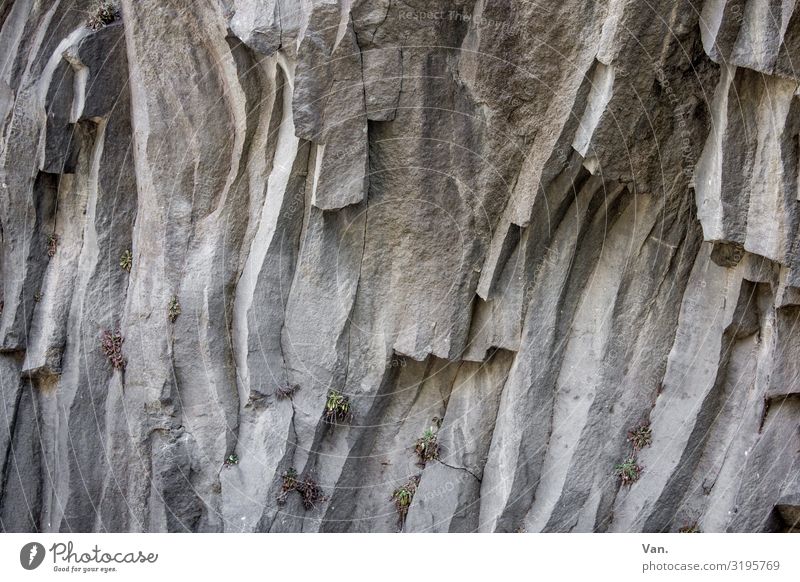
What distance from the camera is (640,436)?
11.9 meters

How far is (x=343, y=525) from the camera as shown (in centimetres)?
1232

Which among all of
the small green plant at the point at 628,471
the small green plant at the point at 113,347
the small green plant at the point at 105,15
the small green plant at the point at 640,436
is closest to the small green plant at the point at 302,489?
the small green plant at the point at 113,347

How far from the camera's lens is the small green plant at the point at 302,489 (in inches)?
468

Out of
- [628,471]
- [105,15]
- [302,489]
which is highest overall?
[105,15]

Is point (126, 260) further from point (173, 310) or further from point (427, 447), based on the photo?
point (427, 447)

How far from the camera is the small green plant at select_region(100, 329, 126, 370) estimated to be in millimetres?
12406

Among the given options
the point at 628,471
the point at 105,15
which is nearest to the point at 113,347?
the point at 105,15

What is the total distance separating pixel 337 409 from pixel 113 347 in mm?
3753

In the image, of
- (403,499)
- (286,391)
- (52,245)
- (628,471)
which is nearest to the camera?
(628,471)

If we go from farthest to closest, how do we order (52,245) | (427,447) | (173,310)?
(52,245) → (427,447) → (173,310)

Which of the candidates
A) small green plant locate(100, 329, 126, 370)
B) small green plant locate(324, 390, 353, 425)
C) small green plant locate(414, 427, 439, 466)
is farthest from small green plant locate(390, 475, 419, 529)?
small green plant locate(100, 329, 126, 370)

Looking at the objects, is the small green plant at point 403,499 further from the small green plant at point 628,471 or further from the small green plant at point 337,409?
the small green plant at point 628,471

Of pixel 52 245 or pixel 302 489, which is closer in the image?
pixel 302 489

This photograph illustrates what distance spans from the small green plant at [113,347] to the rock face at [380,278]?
13 centimetres
